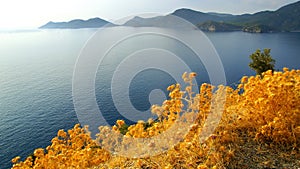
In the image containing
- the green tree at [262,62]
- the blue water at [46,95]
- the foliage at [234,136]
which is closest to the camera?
the foliage at [234,136]

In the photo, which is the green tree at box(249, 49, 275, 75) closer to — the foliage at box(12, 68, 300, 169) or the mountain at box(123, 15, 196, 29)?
the mountain at box(123, 15, 196, 29)

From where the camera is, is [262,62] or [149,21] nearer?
[262,62]

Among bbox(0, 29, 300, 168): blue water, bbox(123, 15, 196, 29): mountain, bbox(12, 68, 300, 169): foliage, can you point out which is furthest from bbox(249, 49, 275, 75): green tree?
bbox(12, 68, 300, 169): foliage

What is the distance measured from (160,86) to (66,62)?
4560 cm

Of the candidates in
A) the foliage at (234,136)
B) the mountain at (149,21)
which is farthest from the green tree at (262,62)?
the foliage at (234,136)

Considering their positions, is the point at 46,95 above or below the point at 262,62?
below

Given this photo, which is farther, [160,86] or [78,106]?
[160,86]

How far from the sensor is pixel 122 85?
54.1 m

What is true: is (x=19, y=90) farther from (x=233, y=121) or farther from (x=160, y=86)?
(x=233, y=121)

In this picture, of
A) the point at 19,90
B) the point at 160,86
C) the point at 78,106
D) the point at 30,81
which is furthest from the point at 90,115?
the point at 30,81

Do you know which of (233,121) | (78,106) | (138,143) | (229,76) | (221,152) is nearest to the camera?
(221,152)

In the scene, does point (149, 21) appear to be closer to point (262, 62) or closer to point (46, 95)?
point (46, 95)

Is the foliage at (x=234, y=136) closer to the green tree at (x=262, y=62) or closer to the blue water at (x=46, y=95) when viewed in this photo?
the green tree at (x=262, y=62)

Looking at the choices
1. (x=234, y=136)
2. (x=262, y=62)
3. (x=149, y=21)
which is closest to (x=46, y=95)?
(x=149, y=21)
